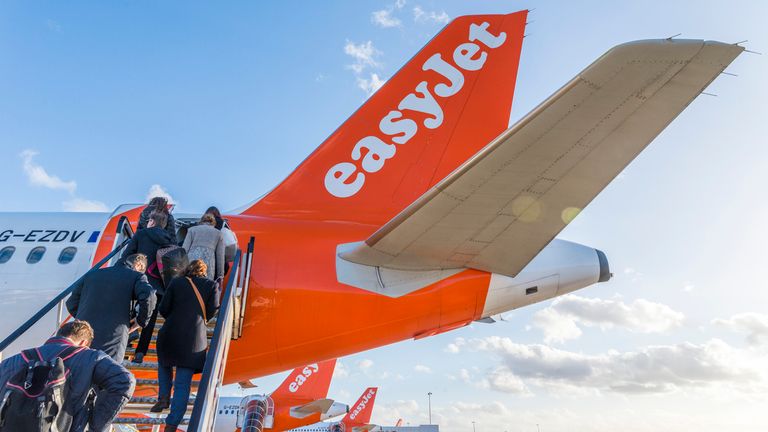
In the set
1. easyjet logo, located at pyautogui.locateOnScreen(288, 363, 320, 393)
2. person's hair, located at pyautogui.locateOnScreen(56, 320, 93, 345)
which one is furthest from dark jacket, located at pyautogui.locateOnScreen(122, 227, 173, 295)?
easyjet logo, located at pyautogui.locateOnScreen(288, 363, 320, 393)

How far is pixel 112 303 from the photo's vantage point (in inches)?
163

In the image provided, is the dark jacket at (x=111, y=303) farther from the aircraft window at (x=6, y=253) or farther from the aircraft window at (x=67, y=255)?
the aircraft window at (x=6, y=253)

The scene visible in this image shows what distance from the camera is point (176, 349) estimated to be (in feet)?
13.8

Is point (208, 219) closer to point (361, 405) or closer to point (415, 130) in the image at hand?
point (415, 130)

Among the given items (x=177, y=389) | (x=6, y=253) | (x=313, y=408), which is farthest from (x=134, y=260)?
(x=313, y=408)

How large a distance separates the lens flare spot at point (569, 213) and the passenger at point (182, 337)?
10.3 ft

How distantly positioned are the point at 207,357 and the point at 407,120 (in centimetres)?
465

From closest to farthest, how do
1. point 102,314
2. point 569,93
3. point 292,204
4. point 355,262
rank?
point 569,93 → point 102,314 → point 355,262 → point 292,204

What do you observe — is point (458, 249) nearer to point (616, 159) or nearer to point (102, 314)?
point (616, 159)

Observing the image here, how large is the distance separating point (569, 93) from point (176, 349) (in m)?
3.57

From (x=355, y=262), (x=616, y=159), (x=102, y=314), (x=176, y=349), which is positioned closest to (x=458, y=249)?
(x=355, y=262)

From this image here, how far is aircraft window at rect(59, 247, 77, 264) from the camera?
689 centimetres

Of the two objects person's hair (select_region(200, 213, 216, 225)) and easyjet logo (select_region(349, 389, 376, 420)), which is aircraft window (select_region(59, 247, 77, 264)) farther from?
easyjet logo (select_region(349, 389, 376, 420))

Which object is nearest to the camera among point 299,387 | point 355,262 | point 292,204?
point 355,262
